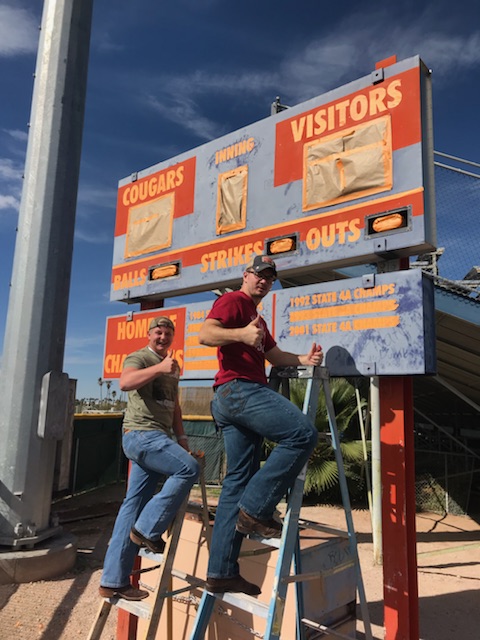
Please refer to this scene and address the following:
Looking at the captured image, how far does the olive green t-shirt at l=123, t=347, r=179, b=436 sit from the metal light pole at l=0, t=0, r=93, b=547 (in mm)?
3791

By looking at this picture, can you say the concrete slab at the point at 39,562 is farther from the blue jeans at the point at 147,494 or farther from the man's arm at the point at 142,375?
Answer: the man's arm at the point at 142,375

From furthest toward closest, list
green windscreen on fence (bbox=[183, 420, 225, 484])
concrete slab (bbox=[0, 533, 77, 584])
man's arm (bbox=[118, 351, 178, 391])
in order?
green windscreen on fence (bbox=[183, 420, 225, 484]), concrete slab (bbox=[0, 533, 77, 584]), man's arm (bbox=[118, 351, 178, 391])

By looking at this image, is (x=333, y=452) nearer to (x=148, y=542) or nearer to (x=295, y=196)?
(x=295, y=196)

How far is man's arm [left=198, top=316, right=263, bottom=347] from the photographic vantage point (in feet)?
8.81

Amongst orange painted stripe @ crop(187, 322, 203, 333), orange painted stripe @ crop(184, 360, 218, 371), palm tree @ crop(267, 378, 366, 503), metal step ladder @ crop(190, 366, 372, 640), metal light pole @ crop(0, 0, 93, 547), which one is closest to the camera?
metal step ladder @ crop(190, 366, 372, 640)

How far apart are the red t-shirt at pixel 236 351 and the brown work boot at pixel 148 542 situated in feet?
3.89

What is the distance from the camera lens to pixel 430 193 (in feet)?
11.9

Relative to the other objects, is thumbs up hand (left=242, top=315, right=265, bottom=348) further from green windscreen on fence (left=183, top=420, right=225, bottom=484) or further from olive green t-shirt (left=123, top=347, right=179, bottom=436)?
green windscreen on fence (left=183, top=420, right=225, bottom=484)

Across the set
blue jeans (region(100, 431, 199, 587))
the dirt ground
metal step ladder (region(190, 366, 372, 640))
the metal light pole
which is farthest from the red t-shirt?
the metal light pole

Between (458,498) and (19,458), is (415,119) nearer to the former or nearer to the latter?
(19,458)

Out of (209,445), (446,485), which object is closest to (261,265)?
(446,485)

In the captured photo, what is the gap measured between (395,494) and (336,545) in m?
0.57

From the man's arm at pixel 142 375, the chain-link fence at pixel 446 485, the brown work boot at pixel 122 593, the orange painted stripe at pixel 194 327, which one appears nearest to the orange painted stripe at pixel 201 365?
the orange painted stripe at pixel 194 327

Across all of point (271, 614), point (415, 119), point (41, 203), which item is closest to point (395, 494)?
point (271, 614)
